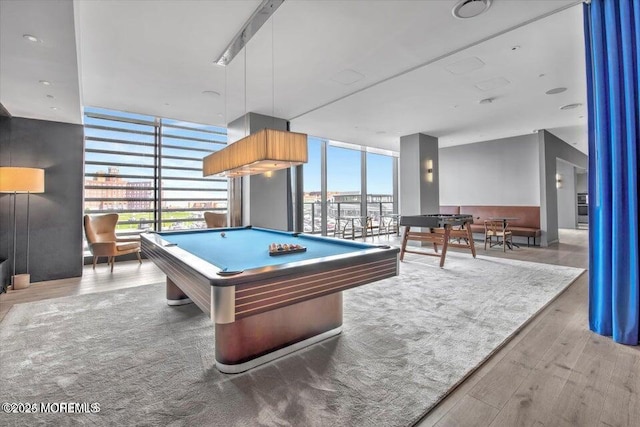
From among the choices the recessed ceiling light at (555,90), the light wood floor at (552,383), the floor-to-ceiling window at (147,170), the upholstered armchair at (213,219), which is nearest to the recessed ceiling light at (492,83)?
the recessed ceiling light at (555,90)

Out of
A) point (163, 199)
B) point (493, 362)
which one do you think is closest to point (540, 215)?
point (493, 362)

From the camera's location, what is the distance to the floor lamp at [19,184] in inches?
158

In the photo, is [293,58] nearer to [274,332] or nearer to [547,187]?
[274,332]

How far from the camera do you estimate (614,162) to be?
8.16 feet

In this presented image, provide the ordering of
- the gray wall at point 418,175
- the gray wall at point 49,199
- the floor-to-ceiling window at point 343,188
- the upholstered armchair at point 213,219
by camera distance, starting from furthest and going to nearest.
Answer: the floor-to-ceiling window at point 343,188
the gray wall at point 418,175
the upholstered armchair at point 213,219
the gray wall at point 49,199

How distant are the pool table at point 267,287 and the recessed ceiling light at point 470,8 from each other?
2336 mm

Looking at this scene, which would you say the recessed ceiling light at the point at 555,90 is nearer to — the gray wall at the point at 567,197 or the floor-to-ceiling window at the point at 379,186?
the floor-to-ceiling window at the point at 379,186

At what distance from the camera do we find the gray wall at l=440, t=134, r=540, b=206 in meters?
8.25

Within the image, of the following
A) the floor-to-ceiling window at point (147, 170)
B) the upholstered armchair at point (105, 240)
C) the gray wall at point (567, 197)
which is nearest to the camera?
the upholstered armchair at point (105, 240)

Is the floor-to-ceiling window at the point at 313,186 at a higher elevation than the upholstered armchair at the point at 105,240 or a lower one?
higher

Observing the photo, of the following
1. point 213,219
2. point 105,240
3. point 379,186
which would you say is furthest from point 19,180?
point 379,186

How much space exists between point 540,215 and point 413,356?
7.49 meters

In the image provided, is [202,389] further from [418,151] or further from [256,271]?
[418,151]

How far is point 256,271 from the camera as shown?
1.73 m
